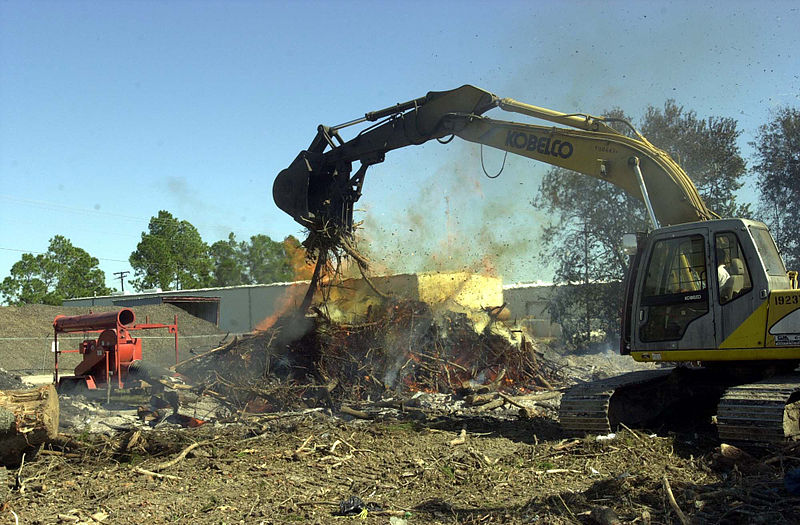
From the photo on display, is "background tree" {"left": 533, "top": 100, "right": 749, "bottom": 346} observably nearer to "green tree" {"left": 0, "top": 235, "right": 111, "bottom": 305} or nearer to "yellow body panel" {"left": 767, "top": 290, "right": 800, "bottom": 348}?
"yellow body panel" {"left": 767, "top": 290, "right": 800, "bottom": 348}

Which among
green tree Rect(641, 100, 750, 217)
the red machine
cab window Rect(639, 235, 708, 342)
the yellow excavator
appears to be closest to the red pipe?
the red machine

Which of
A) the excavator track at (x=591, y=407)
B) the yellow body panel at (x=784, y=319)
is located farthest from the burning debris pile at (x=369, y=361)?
the yellow body panel at (x=784, y=319)

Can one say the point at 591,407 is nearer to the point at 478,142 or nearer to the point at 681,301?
the point at 681,301

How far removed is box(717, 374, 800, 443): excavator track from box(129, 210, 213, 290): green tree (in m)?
50.0

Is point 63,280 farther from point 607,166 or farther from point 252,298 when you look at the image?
point 607,166

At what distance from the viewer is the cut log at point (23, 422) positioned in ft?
23.4

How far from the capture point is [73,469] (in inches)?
288

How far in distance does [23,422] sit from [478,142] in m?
7.19

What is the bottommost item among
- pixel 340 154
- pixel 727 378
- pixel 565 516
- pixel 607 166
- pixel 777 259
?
pixel 565 516

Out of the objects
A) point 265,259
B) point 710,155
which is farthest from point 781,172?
point 265,259

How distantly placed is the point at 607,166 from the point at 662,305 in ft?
7.14

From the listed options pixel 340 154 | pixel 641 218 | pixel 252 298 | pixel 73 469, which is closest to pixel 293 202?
pixel 340 154

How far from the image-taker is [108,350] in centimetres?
1337

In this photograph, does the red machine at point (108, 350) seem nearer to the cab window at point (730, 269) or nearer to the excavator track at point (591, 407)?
the excavator track at point (591, 407)
